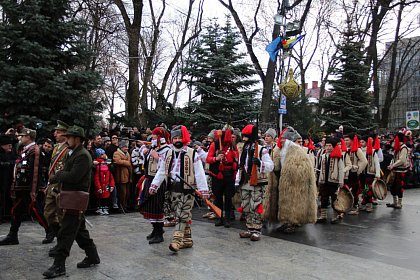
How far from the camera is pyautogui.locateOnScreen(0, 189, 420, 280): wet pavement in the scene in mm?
5488

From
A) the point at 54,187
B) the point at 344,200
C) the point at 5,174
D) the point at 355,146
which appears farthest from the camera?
the point at 355,146

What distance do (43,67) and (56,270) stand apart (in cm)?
722

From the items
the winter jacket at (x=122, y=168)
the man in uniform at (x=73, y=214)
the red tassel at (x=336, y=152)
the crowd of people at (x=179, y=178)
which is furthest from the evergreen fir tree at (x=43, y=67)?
the red tassel at (x=336, y=152)

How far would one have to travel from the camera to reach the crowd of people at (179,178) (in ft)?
20.8

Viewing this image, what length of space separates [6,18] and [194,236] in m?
8.21

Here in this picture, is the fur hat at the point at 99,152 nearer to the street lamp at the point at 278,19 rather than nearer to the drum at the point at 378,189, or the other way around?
the drum at the point at 378,189

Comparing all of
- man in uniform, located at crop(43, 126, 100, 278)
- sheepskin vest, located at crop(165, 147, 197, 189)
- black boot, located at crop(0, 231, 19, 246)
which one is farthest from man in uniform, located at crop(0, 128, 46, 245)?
sheepskin vest, located at crop(165, 147, 197, 189)

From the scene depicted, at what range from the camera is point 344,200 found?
9680mm

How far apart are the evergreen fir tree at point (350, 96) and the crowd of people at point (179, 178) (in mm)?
8758

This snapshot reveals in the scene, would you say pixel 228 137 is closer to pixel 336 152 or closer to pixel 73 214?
pixel 336 152

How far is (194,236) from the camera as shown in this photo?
7773 millimetres

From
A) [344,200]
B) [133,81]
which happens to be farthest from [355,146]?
[133,81]

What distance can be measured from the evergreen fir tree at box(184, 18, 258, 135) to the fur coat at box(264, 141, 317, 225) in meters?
7.52

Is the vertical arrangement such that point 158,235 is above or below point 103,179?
below
